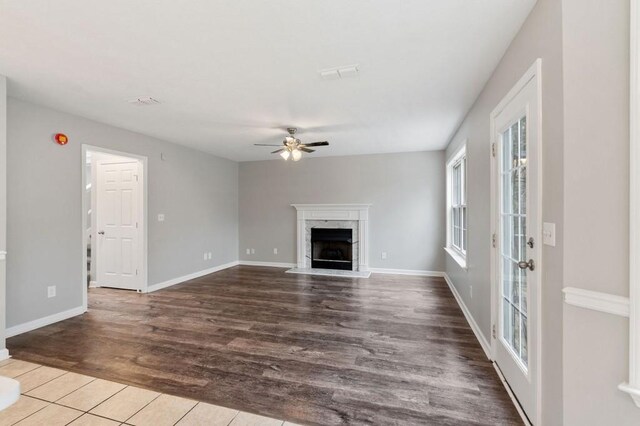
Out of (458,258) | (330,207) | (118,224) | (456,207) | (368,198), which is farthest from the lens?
(330,207)

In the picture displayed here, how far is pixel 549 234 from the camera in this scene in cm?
143

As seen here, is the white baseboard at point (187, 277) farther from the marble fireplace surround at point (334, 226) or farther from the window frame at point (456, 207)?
the window frame at point (456, 207)

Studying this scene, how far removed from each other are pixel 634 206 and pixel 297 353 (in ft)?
7.89

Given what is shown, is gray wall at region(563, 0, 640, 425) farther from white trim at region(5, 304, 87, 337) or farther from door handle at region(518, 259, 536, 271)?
white trim at region(5, 304, 87, 337)

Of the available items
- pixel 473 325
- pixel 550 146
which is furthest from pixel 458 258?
pixel 550 146

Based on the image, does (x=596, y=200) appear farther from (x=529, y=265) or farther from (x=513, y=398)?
(x=513, y=398)

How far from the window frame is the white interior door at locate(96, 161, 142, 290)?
16.2ft

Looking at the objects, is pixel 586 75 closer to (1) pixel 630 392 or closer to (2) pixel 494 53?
(2) pixel 494 53

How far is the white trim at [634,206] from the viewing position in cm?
101

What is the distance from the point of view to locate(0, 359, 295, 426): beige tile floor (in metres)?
1.72

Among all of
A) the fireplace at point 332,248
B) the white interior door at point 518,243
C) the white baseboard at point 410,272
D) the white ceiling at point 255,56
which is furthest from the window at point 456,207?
the fireplace at point 332,248

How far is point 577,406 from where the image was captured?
1241 mm

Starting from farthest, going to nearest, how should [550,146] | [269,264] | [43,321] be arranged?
1. [269,264]
2. [43,321]
3. [550,146]

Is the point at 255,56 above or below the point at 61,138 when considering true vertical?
above
